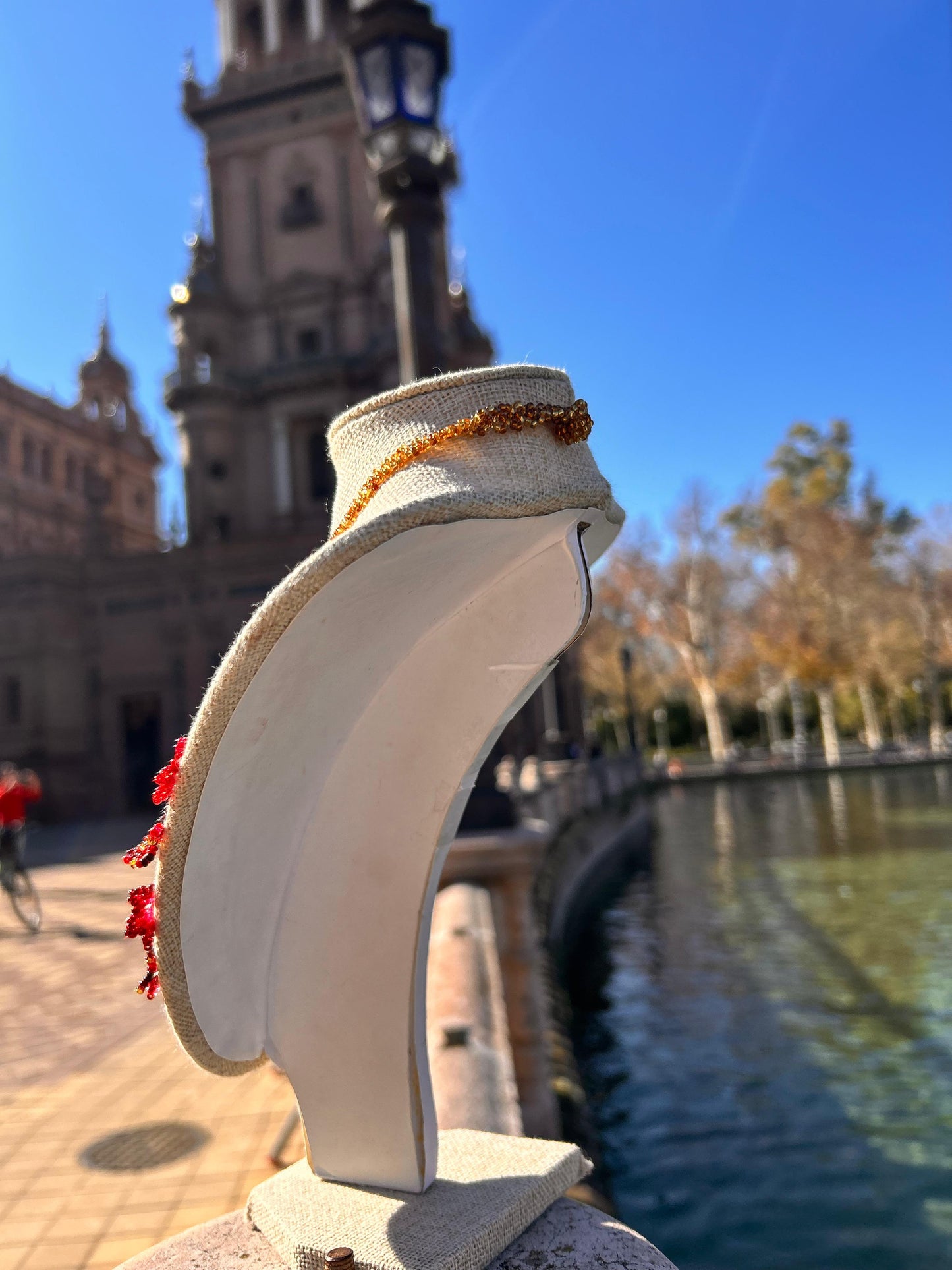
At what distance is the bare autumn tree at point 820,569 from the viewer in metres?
38.7

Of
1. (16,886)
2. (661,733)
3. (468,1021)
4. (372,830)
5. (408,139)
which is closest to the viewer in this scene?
(372,830)

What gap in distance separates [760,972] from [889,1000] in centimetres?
157

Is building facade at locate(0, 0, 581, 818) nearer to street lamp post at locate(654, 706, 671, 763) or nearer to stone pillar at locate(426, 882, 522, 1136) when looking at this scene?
stone pillar at locate(426, 882, 522, 1136)

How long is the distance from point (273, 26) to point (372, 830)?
35.0 metres

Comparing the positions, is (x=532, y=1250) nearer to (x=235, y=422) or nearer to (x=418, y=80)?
(x=418, y=80)

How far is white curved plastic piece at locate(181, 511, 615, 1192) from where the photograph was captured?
67.2 inches

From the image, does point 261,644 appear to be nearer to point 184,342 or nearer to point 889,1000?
point 889,1000

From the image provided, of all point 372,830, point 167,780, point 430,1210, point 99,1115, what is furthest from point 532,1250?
point 99,1115

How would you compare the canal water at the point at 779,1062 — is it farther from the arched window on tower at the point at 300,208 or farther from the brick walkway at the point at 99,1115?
the arched window on tower at the point at 300,208

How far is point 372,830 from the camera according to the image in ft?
6.46

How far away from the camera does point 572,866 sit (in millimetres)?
15133

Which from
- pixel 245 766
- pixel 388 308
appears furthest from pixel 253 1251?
pixel 388 308

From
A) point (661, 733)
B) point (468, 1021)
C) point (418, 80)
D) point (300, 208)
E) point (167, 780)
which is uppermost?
point (300, 208)

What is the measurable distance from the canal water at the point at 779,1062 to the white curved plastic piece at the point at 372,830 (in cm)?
385
